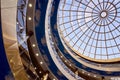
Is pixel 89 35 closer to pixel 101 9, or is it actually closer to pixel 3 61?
pixel 101 9

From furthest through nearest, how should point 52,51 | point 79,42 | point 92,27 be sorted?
point 79,42 < point 92,27 < point 52,51

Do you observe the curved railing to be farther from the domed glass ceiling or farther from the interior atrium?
the domed glass ceiling

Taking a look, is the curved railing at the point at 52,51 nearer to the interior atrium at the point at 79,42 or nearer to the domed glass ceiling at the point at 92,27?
the interior atrium at the point at 79,42

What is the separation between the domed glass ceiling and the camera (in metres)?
25.1

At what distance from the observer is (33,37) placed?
15.7 m

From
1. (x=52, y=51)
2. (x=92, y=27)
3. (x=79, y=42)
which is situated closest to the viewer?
(x=52, y=51)

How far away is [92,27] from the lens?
26438 mm

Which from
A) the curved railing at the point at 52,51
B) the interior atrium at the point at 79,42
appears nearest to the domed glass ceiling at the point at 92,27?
the interior atrium at the point at 79,42

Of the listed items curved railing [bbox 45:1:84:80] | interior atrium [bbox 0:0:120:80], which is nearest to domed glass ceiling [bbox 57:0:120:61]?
interior atrium [bbox 0:0:120:80]

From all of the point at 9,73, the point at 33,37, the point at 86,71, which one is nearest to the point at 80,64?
the point at 86,71

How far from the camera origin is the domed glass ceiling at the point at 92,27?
25109mm

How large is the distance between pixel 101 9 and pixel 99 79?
28.0ft

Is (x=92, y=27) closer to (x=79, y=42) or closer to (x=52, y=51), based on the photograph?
(x=79, y=42)

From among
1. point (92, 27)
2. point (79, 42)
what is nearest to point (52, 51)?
point (79, 42)
